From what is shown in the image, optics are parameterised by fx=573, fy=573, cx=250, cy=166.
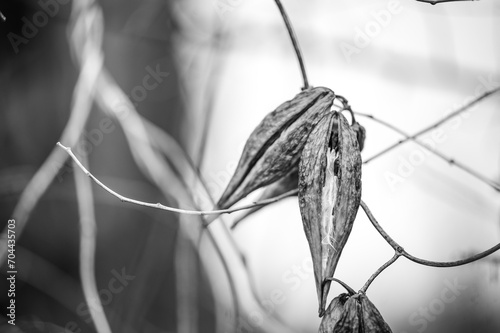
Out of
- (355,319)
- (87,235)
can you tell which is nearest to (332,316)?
(355,319)

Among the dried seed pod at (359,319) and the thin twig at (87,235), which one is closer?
the dried seed pod at (359,319)

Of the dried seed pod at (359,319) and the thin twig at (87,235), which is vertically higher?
the thin twig at (87,235)

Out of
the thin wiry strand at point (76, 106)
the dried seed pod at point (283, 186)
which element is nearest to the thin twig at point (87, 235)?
the thin wiry strand at point (76, 106)

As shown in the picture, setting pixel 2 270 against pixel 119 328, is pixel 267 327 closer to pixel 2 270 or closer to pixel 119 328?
pixel 119 328

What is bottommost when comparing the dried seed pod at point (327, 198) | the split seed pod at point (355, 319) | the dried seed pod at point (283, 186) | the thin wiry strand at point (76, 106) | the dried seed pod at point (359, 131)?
the split seed pod at point (355, 319)

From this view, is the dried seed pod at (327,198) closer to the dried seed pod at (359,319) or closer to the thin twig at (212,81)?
the dried seed pod at (359,319)

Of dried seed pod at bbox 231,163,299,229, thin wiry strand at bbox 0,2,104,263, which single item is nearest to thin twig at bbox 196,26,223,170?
thin wiry strand at bbox 0,2,104,263

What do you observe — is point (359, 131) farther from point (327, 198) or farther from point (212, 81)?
point (212, 81)

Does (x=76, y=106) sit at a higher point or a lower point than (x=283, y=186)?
higher
